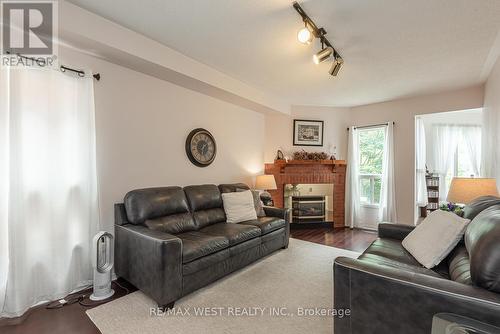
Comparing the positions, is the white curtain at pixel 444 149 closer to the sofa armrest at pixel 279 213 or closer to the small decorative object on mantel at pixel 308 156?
the small decorative object on mantel at pixel 308 156

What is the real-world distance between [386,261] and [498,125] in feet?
7.82

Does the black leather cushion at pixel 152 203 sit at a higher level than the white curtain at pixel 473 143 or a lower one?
lower

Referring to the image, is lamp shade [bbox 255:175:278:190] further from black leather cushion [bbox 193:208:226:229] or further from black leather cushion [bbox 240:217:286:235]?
black leather cushion [bbox 193:208:226:229]

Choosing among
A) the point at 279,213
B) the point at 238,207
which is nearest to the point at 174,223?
the point at 238,207

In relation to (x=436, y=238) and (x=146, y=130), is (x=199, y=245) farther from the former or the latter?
(x=436, y=238)

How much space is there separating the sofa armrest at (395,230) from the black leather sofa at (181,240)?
132cm

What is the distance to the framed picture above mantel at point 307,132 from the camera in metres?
5.07

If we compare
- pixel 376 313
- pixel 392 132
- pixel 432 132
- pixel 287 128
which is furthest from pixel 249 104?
pixel 432 132

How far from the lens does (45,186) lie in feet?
6.88

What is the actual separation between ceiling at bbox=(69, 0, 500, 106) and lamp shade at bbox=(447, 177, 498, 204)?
1.49 m

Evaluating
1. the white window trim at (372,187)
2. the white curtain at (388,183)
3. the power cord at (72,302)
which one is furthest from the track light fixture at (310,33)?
the white window trim at (372,187)

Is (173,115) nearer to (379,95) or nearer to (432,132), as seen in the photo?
(379,95)

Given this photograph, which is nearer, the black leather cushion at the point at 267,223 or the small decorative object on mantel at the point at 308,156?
the black leather cushion at the point at 267,223

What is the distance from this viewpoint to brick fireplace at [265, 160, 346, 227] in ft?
15.9
